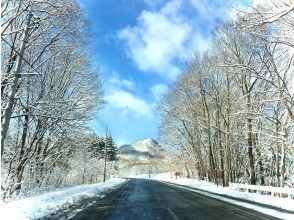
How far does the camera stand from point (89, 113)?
3197 cm

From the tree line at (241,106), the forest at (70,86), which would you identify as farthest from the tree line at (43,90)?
the tree line at (241,106)

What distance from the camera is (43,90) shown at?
2853 cm

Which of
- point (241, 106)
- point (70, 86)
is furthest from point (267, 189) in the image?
point (70, 86)

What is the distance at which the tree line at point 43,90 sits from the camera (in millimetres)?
21922

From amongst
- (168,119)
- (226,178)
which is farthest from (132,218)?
(168,119)

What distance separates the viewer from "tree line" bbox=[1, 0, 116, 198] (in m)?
21.9

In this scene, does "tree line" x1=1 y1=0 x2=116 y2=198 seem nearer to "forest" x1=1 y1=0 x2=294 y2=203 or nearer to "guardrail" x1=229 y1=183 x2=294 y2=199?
"forest" x1=1 y1=0 x2=294 y2=203

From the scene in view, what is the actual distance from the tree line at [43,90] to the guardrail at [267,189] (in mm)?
11951

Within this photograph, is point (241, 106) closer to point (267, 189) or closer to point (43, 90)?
point (267, 189)

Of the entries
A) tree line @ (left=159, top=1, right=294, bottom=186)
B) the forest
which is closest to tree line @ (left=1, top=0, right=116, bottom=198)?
the forest

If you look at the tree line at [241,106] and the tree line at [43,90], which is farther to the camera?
the tree line at [241,106]

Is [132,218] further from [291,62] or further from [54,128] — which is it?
[54,128]

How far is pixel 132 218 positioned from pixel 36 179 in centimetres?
1513

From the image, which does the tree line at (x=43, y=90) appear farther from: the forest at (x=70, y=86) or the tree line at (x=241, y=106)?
the tree line at (x=241, y=106)
